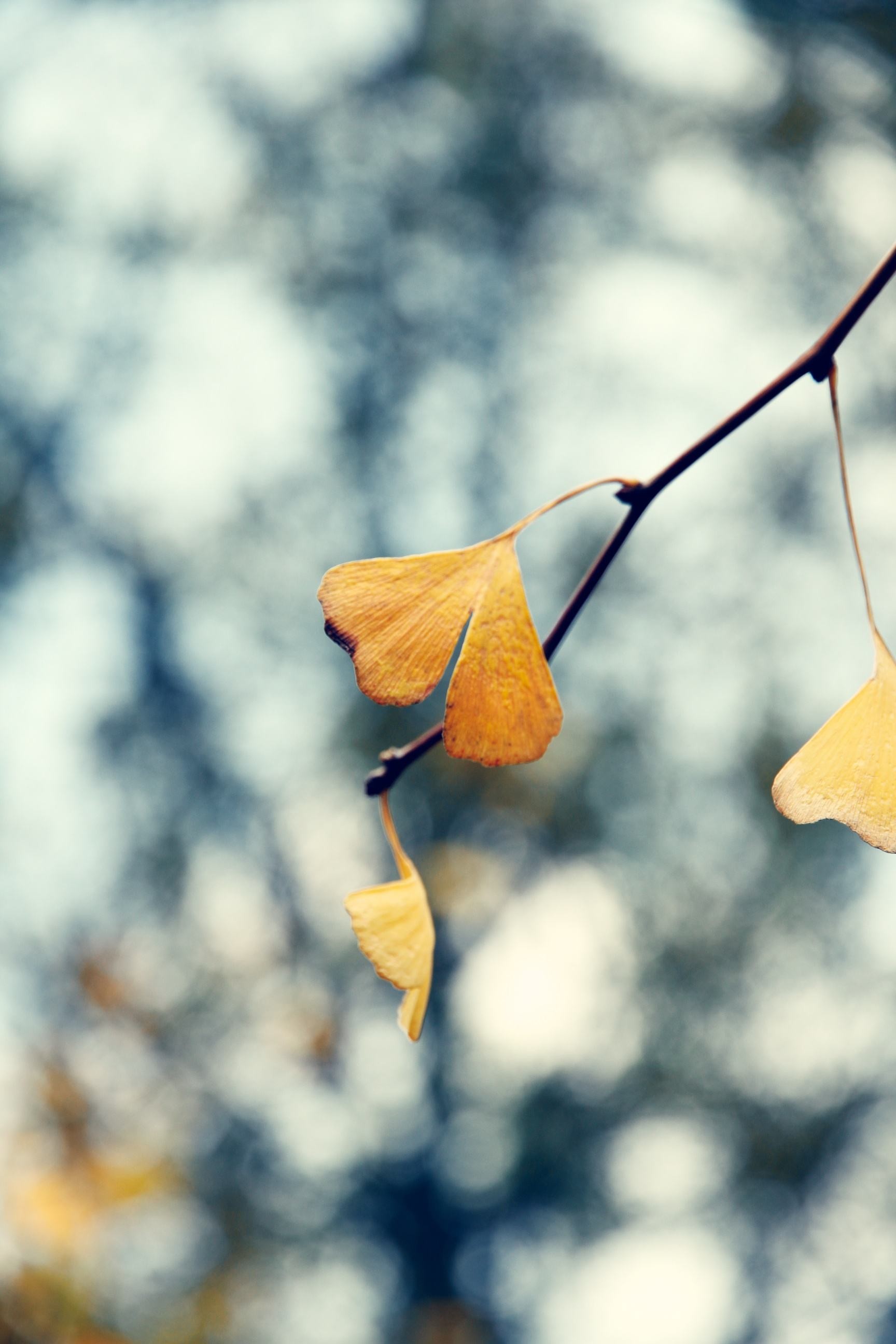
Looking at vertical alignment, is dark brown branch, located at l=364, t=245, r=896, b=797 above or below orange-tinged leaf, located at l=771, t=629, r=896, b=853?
above

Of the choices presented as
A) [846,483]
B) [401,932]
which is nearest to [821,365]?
[846,483]

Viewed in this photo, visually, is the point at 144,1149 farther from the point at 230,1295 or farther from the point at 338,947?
the point at 338,947

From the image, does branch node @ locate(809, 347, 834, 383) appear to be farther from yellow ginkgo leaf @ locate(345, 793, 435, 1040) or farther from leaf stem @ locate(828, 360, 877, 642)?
yellow ginkgo leaf @ locate(345, 793, 435, 1040)

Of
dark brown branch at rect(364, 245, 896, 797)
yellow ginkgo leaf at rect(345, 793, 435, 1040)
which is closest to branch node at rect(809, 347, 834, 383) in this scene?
dark brown branch at rect(364, 245, 896, 797)

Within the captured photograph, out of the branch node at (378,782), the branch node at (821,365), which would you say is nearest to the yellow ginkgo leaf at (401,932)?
the branch node at (378,782)

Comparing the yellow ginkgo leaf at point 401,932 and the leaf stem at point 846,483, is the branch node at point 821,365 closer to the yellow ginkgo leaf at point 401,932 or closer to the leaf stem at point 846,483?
the leaf stem at point 846,483

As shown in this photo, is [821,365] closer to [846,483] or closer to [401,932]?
[846,483]
